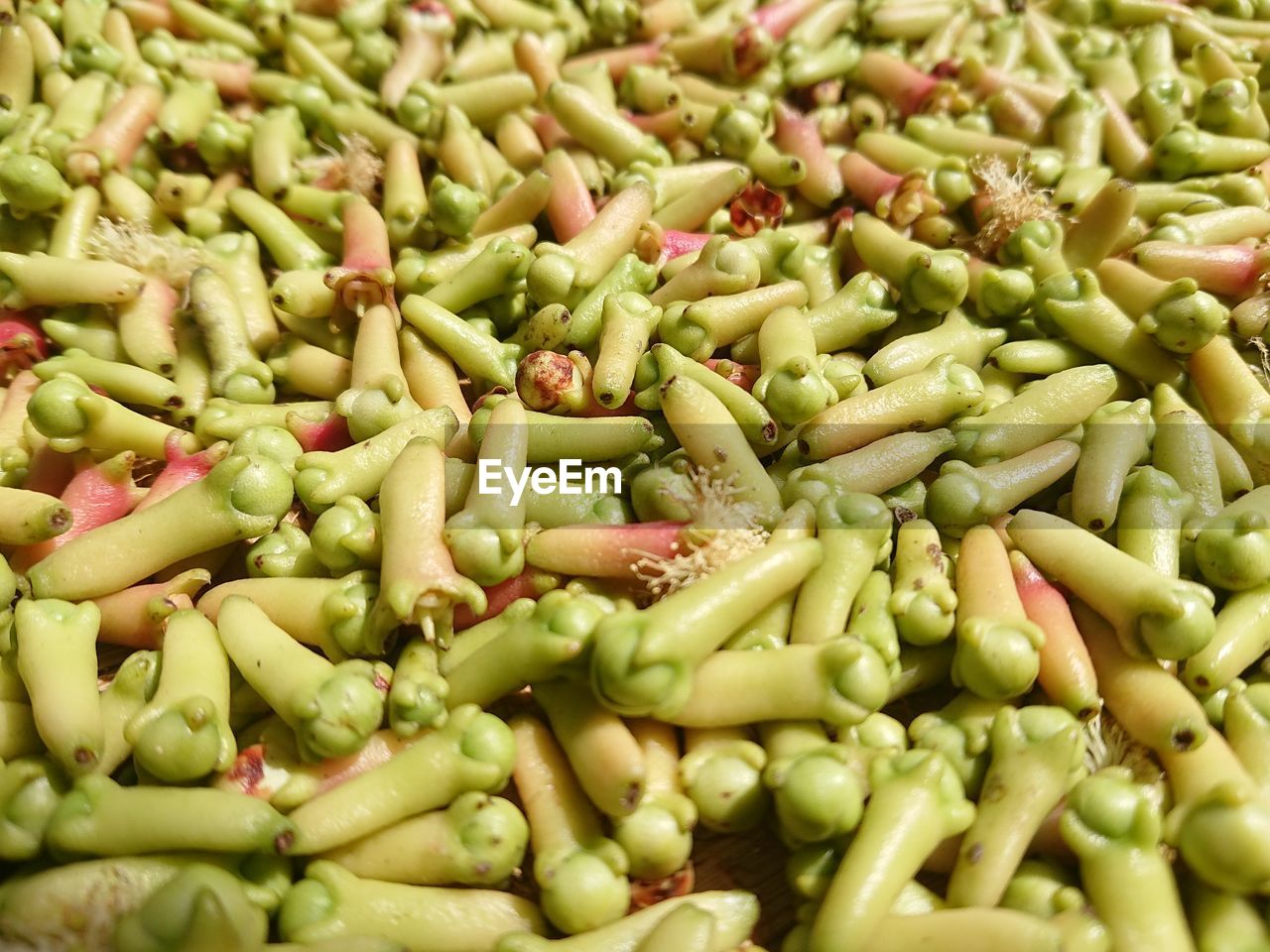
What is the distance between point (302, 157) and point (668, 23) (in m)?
1.08

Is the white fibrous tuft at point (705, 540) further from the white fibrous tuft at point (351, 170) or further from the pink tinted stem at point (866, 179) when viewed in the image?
the white fibrous tuft at point (351, 170)

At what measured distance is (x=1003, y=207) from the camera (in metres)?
1.88

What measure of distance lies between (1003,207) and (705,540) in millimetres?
1095

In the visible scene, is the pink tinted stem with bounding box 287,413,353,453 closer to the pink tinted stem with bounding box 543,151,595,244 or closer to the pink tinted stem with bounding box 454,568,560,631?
the pink tinted stem with bounding box 454,568,560,631

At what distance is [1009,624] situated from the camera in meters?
1.21

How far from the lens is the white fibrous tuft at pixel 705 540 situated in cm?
127

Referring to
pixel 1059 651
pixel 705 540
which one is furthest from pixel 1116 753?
pixel 705 540

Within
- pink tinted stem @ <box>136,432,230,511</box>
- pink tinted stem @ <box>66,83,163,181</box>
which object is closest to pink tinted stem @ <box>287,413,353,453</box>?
pink tinted stem @ <box>136,432,230,511</box>

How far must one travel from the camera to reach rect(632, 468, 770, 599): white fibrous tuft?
127cm

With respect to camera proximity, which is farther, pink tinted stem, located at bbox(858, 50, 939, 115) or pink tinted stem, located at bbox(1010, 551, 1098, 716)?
pink tinted stem, located at bbox(858, 50, 939, 115)

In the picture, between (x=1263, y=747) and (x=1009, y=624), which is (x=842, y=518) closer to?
(x=1009, y=624)

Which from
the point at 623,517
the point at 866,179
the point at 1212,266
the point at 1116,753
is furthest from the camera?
the point at 866,179

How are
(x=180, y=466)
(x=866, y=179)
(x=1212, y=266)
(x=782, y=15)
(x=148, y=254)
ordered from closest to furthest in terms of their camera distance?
(x=180, y=466), (x=1212, y=266), (x=148, y=254), (x=866, y=179), (x=782, y=15)

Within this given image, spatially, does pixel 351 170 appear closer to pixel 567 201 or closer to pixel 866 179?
pixel 567 201
